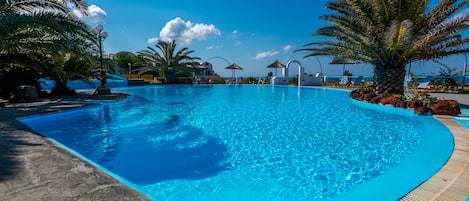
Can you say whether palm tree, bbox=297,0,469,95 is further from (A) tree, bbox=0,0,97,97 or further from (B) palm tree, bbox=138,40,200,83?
(B) palm tree, bbox=138,40,200,83

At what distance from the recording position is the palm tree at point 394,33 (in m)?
7.84

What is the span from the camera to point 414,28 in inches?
342

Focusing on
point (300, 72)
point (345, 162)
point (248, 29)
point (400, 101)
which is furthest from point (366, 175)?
point (248, 29)

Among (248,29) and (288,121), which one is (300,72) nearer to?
(248,29)

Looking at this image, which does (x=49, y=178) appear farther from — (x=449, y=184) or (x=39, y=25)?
(x=39, y=25)

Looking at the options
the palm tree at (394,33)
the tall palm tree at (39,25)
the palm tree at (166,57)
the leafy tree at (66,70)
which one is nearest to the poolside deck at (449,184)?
the palm tree at (394,33)

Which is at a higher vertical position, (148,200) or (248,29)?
(248,29)

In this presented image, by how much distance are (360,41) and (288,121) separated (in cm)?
543

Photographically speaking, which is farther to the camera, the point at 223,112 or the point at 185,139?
the point at 223,112

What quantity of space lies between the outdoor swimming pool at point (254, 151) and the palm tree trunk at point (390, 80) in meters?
2.54

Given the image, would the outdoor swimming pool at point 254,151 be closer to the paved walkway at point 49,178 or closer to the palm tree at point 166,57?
Result: the paved walkway at point 49,178

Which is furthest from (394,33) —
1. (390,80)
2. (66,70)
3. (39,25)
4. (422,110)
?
(66,70)

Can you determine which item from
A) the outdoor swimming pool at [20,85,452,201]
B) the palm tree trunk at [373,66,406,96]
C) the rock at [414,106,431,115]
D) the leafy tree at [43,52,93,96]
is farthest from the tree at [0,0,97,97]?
the palm tree trunk at [373,66,406,96]

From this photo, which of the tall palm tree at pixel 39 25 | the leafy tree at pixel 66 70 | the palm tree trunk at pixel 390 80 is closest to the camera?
the tall palm tree at pixel 39 25
